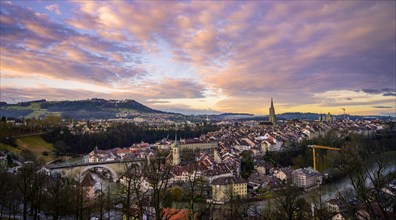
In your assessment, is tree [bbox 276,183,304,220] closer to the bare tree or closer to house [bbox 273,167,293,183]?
the bare tree

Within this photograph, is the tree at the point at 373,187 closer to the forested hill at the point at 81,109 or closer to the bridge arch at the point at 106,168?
the bridge arch at the point at 106,168

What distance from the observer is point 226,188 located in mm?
18000

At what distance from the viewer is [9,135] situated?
33.6 meters

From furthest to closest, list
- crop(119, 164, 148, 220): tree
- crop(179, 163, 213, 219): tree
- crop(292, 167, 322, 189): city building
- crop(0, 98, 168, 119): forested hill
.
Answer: crop(0, 98, 168, 119): forested hill
crop(292, 167, 322, 189): city building
crop(119, 164, 148, 220): tree
crop(179, 163, 213, 219): tree

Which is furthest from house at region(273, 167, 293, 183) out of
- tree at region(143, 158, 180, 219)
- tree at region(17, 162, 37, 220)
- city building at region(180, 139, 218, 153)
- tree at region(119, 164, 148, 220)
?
city building at region(180, 139, 218, 153)

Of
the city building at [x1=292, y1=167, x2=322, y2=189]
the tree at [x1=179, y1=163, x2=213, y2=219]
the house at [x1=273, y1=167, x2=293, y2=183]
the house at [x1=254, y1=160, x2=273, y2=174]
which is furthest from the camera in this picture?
the house at [x1=254, y1=160, x2=273, y2=174]

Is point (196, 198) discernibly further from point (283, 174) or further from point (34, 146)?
point (34, 146)

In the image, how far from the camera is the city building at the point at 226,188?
1727 centimetres

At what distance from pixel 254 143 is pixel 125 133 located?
1826 centimetres

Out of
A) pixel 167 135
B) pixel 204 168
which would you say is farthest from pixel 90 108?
pixel 204 168

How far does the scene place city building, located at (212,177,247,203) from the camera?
17.3 metres

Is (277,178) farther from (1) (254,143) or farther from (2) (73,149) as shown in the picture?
(2) (73,149)

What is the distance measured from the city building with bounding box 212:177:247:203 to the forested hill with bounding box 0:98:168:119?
9478 cm

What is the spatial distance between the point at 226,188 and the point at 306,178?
592cm
